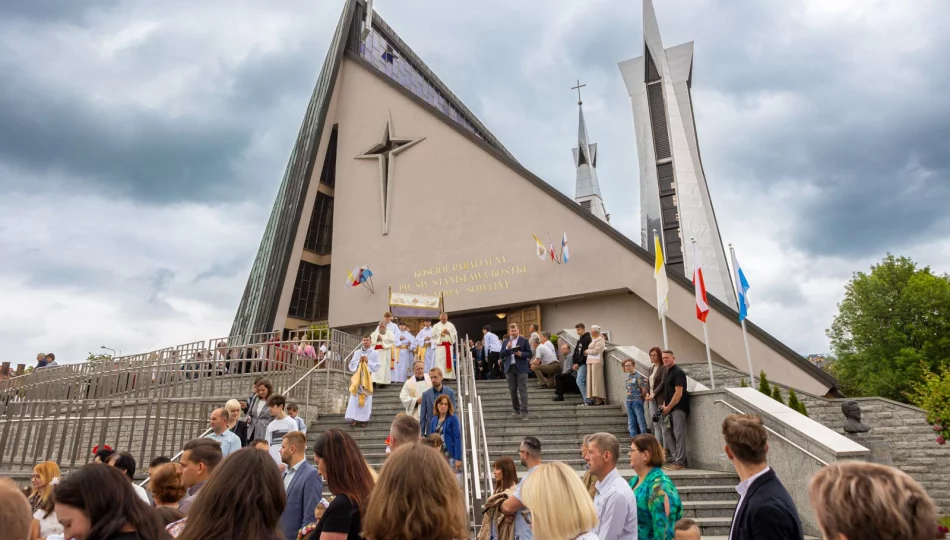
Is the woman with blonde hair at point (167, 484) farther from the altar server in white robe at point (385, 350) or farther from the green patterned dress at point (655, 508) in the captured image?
the altar server in white robe at point (385, 350)

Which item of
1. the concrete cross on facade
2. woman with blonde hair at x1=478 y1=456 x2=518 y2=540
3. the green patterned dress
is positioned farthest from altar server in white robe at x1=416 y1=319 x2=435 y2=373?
the green patterned dress

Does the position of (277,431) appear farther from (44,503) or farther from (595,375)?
(595,375)

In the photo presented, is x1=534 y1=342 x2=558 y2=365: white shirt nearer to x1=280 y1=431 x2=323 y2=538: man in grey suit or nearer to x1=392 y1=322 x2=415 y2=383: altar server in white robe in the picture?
x1=392 y1=322 x2=415 y2=383: altar server in white robe

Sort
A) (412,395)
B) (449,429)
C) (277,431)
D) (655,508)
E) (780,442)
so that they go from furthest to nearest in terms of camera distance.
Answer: (412,395)
(449,429)
(780,442)
(277,431)
(655,508)

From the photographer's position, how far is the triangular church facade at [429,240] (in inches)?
680

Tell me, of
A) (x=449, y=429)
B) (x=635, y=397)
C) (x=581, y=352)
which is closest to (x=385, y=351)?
(x=581, y=352)

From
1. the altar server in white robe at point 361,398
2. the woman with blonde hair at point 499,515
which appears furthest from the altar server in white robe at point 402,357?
the woman with blonde hair at point 499,515

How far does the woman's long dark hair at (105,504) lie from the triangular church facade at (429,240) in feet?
49.9

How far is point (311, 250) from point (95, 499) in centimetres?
2281

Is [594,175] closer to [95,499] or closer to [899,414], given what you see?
[899,414]

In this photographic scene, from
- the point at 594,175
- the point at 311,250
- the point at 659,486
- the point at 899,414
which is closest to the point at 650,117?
the point at 594,175

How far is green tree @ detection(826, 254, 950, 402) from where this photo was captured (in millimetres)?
26062

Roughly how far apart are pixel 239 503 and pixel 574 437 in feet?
23.4

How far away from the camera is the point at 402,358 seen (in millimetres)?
12898
